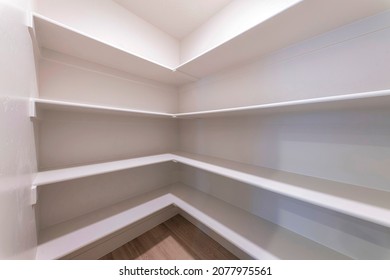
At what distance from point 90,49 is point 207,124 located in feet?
3.85

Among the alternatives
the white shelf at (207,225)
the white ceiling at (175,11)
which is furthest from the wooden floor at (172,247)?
the white ceiling at (175,11)

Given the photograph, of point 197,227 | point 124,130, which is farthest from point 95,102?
point 197,227

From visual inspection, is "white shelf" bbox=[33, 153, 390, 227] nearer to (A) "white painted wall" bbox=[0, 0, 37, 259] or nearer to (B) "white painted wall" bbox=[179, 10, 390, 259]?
(B) "white painted wall" bbox=[179, 10, 390, 259]

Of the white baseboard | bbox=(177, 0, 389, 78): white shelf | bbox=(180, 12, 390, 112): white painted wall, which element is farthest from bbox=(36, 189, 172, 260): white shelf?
bbox=(177, 0, 389, 78): white shelf

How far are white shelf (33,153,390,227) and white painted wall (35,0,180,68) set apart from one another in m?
1.04

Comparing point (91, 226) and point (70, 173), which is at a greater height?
point (70, 173)

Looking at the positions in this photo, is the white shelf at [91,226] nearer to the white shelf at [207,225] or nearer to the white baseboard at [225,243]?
the white shelf at [207,225]

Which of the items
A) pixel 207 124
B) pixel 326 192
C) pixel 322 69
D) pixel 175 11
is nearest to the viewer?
pixel 326 192

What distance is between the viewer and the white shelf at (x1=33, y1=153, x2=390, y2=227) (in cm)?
61

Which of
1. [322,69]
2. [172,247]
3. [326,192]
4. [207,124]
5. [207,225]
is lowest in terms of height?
[172,247]

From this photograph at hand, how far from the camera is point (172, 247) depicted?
130cm

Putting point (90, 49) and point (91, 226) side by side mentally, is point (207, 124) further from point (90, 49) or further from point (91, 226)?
point (91, 226)

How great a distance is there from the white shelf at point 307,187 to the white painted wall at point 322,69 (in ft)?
1.80

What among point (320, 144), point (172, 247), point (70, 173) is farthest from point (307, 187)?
point (70, 173)
